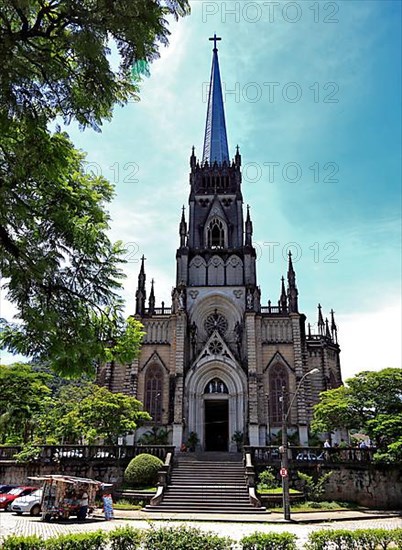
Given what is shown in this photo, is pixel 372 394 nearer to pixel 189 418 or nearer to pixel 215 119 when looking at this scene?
pixel 189 418

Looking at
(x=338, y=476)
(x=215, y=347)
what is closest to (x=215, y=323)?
(x=215, y=347)

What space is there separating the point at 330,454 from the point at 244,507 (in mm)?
7452

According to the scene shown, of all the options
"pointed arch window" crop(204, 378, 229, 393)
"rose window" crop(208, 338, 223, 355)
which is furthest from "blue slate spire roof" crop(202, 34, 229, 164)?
"pointed arch window" crop(204, 378, 229, 393)

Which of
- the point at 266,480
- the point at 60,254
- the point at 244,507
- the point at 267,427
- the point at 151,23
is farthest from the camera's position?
the point at 267,427

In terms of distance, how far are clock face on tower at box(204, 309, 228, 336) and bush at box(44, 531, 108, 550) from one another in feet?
96.0

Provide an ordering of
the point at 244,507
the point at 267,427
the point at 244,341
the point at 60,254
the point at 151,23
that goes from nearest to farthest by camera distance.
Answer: the point at 151,23 < the point at 60,254 < the point at 244,507 < the point at 267,427 < the point at 244,341

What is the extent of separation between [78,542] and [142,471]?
16698 mm

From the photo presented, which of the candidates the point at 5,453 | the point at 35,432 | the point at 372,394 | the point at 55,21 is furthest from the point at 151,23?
the point at 35,432

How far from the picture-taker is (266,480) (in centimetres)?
2445

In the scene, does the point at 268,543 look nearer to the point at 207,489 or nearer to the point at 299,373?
the point at 207,489

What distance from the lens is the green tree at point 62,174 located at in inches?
277

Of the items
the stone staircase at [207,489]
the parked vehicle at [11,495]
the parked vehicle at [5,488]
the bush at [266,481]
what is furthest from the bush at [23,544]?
the parked vehicle at [5,488]

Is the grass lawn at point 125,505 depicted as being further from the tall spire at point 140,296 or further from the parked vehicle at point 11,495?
the tall spire at point 140,296

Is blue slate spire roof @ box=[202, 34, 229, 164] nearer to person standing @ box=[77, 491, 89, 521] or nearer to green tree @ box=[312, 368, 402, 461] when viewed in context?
green tree @ box=[312, 368, 402, 461]
